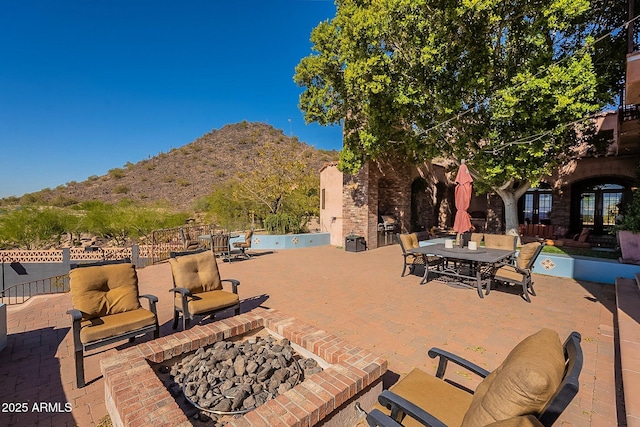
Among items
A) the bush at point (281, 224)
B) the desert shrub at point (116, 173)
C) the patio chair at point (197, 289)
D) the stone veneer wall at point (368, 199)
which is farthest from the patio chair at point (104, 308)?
the desert shrub at point (116, 173)

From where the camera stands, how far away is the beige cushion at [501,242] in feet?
22.0

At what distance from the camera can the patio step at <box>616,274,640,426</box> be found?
2119 mm

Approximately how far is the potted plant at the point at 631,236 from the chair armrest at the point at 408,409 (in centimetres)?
799

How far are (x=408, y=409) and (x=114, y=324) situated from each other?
319 cm

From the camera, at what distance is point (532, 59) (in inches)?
258

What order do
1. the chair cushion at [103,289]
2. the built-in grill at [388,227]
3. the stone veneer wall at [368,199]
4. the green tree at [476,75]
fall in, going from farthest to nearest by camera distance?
the built-in grill at [388,227]
the stone veneer wall at [368,199]
the green tree at [476,75]
the chair cushion at [103,289]

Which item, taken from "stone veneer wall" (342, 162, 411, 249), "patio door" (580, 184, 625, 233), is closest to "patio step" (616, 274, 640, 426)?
"stone veneer wall" (342, 162, 411, 249)

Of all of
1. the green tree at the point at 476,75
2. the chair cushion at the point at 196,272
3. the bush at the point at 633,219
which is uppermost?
the green tree at the point at 476,75

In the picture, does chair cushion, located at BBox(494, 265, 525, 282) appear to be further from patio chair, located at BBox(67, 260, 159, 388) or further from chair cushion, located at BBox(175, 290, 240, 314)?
patio chair, located at BBox(67, 260, 159, 388)

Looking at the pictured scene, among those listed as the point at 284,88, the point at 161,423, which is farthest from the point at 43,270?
the point at 284,88

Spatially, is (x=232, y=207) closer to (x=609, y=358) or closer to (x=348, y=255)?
(x=348, y=255)

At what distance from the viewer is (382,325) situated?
4207mm

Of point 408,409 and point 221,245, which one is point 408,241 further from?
point 221,245

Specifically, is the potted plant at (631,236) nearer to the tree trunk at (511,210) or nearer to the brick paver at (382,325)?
the brick paver at (382,325)
